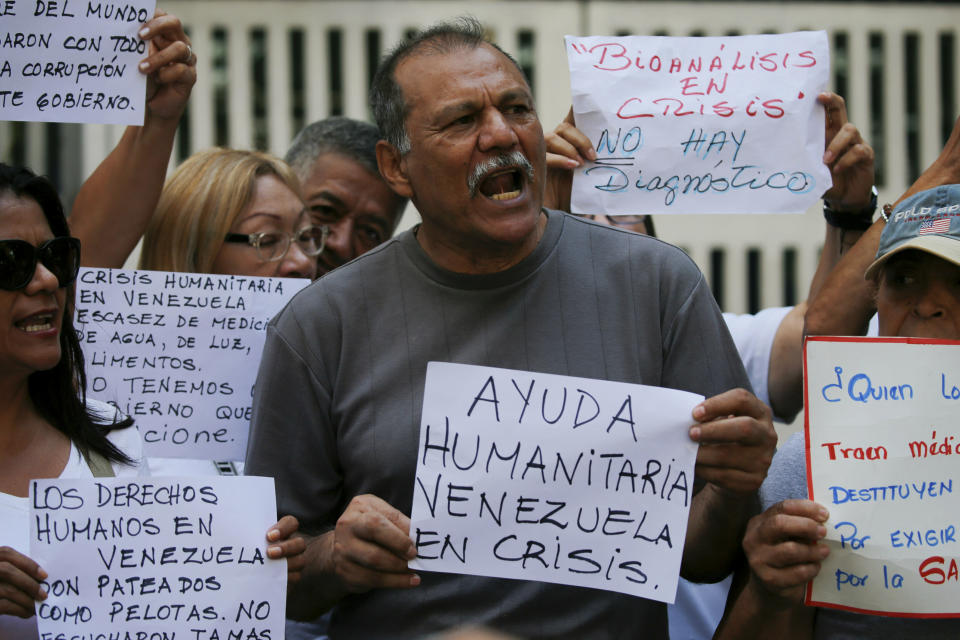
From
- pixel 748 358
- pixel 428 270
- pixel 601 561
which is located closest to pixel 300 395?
pixel 428 270

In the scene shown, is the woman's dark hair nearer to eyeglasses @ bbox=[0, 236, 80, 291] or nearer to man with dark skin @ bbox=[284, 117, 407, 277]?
eyeglasses @ bbox=[0, 236, 80, 291]

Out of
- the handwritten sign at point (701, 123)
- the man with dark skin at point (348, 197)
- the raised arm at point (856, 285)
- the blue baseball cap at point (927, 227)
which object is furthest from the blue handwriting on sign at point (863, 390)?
the man with dark skin at point (348, 197)

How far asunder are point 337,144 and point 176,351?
4.63ft

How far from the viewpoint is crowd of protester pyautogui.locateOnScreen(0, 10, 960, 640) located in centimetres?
254

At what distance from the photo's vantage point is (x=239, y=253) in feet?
12.6

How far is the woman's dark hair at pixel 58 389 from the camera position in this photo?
2.92m

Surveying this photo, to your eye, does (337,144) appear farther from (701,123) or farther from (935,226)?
(935,226)

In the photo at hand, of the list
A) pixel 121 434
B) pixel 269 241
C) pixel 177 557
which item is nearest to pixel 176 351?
pixel 121 434

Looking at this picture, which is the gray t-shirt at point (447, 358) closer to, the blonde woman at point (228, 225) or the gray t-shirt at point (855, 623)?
the gray t-shirt at point (855, 623)

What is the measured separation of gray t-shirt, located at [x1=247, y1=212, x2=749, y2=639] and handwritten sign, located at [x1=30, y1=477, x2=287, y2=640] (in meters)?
0.15

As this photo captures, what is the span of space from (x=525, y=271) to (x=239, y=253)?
4.49ft

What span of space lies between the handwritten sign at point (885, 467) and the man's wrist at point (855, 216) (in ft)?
2.97

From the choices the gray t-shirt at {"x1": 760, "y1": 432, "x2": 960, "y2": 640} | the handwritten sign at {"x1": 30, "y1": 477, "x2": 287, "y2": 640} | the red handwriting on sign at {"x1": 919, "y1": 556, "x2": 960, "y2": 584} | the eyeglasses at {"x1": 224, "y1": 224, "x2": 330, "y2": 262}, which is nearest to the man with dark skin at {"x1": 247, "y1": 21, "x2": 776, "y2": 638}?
the handwritten sign at {"x1": 30, "y1": 477, "x2": 287, "y2": 640}

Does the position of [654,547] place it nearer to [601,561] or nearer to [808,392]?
[601,561]
